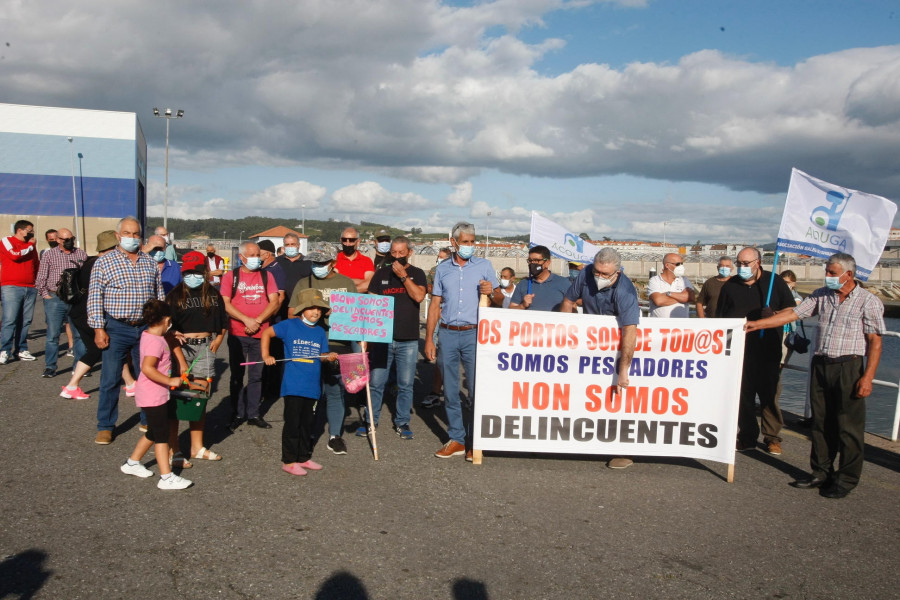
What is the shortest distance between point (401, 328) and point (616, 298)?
2244 millimetres

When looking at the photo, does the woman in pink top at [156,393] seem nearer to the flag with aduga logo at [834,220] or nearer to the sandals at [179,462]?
the sandals at [179,462]

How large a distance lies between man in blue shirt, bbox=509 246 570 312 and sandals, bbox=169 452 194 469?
3.37m

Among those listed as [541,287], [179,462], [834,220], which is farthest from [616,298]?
[179,462]

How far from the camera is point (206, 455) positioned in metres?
A: 6.13

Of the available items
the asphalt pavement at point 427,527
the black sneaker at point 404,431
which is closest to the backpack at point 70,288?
the asphalt pavement at point 427,527

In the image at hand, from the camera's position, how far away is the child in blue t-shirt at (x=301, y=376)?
19.3ft

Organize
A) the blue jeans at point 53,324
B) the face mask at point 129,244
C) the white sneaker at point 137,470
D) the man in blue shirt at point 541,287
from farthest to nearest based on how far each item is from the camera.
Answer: the blue jeans at point 53,324
the man in blue shirt at point 541,287
the face mask at point 129,244
the white sneaker at point 137,470

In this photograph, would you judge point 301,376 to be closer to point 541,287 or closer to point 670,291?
point 541,287

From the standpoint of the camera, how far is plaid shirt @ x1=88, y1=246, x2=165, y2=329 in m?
6.22

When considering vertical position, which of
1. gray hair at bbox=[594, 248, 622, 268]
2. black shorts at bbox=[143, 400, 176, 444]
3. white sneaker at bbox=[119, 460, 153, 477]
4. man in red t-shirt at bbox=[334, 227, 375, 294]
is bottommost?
white sneaker at bbox=[119, 460, 153, 477]

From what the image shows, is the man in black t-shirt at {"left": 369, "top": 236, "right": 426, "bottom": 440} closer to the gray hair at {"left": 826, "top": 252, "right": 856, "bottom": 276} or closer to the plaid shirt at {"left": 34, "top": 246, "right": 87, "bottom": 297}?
the gray hair at {"left": 826, "top": 252, "right": 856, "bottom": 276}

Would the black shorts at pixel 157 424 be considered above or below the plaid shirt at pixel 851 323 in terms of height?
below

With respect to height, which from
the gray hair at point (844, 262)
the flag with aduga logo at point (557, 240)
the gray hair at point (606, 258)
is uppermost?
the flag with aduga logo at point (557, 240)

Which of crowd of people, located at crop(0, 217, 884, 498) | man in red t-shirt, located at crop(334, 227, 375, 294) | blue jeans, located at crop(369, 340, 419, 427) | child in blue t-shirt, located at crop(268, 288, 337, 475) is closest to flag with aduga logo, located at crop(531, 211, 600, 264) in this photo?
crowd of people, located at crop(0, 217, 884, 498)
